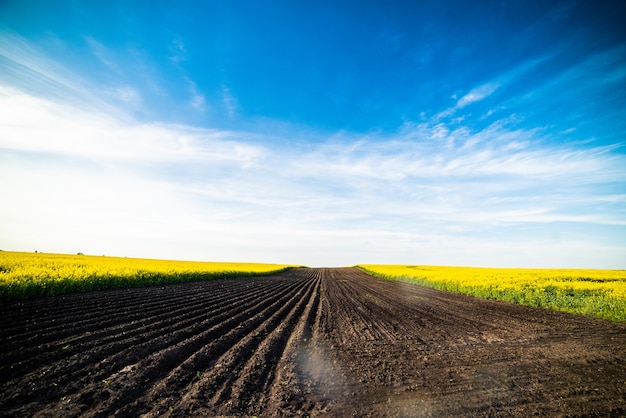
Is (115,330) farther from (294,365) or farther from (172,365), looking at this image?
(294,365)

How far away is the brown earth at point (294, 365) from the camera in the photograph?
17.4 feet

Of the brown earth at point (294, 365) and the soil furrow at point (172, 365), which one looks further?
the brown earth at point (294, 365)

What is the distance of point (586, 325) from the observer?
39.2 ft

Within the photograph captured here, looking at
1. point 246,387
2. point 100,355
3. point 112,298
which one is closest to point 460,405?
point 246,387

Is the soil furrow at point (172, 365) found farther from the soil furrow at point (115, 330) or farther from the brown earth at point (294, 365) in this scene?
the soil furrow at point (115, 330)

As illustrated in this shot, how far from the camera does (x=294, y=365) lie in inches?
289

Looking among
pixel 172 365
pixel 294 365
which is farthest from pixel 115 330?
pixel 294 365

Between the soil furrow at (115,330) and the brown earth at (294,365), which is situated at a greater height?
the soil furrow at (115,330)

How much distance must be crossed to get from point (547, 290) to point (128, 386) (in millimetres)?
24730

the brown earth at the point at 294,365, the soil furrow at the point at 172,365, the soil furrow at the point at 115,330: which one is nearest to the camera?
the soil furrow at the point at 172,365

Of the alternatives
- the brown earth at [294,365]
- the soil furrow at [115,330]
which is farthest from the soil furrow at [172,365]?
the soil furrow at [115,330]

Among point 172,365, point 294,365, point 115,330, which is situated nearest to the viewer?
point 172,365

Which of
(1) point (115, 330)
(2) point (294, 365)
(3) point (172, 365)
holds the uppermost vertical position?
(1) point (115, 330)

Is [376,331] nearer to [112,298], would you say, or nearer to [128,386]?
[128,386]
